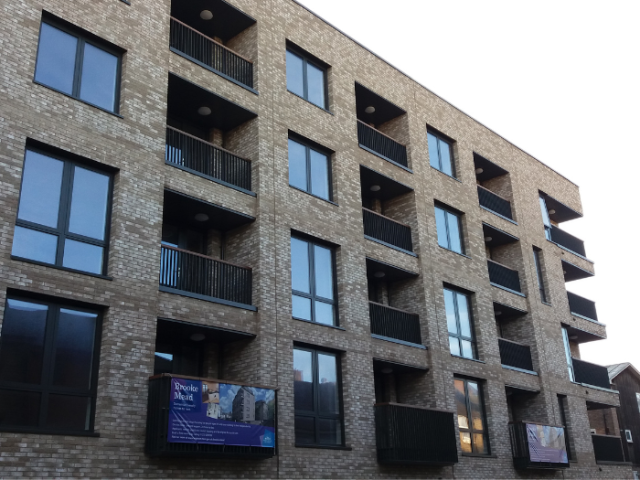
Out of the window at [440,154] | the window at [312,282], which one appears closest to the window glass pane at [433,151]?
the window at [440,154]

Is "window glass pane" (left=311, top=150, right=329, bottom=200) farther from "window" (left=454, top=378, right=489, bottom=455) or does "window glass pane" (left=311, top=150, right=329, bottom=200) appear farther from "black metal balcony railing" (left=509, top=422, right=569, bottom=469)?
"black metal balcony railing" (left=509, top=422, right=569, bottom=469)

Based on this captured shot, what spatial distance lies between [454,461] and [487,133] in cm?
1424

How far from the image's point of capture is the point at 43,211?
46.7 ft

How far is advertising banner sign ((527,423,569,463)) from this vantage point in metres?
23.0

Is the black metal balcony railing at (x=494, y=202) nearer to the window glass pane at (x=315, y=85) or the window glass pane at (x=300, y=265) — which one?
the window glass pane at (x=315, y=85)

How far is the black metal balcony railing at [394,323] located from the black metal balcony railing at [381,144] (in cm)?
530

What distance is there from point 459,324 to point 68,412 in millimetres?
13859

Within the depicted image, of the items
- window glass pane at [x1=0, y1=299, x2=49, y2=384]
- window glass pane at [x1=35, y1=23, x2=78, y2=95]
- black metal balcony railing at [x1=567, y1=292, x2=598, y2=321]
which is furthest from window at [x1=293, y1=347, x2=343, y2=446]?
black metal balcony railing at [x1=567, y1=292, x2=598, y2=321]

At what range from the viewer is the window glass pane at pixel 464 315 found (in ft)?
77.9

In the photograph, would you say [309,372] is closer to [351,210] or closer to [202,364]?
[202,364]

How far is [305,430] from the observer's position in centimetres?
1750

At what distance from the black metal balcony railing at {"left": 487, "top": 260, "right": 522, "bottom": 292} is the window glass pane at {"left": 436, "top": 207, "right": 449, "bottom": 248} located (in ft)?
8.58

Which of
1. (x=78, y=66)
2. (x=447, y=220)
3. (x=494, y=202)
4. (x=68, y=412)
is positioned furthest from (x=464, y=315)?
(x=78, y=66)

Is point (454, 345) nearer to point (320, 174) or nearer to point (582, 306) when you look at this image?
point (320, 174)
